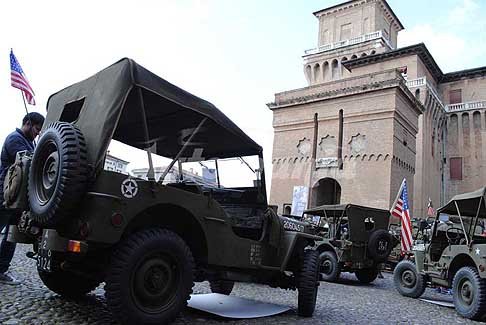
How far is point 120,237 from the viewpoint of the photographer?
342 centimetres

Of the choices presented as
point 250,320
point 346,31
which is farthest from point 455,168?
point 250,320

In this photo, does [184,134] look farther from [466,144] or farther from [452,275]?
[466,144]

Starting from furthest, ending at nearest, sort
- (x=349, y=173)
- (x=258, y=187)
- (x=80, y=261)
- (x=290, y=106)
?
(x=290, y=106) < (x=349, y=173) < (x=258, y=187) < (x=80, y=261)

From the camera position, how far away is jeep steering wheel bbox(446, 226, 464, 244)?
339 inches

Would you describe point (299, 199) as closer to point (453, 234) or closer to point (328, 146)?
point (328, 146)

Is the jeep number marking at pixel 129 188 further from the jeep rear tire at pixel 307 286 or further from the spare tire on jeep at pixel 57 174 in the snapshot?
the jeep rear tire at pixel 307 286

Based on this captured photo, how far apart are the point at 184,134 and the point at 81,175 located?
195 cm

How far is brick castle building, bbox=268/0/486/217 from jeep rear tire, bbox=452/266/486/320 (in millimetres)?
20640

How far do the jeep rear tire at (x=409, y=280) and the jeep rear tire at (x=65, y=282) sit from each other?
285 inches

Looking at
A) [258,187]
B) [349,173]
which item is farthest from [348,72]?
[258,187]

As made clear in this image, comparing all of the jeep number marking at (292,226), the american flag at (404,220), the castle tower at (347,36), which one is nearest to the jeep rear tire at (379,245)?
the american flag at (404,220)

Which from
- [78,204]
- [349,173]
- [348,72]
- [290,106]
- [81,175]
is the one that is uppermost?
[348,72]

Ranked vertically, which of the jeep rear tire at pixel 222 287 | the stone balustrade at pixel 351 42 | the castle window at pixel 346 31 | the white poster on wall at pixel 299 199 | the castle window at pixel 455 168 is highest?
the castle window at pixel 346 31

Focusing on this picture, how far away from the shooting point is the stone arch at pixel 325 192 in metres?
31.6
